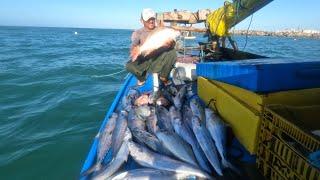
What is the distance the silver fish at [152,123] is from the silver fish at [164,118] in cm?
7

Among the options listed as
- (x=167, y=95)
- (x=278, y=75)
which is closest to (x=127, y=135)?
(x=167, y=95)

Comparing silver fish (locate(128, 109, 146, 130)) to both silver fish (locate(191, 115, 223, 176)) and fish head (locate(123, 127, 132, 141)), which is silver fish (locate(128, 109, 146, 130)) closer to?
fish head (locate(123, 127, 132, 141))

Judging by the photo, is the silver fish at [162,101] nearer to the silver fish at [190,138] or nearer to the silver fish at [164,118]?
the silver fish at [164,118]

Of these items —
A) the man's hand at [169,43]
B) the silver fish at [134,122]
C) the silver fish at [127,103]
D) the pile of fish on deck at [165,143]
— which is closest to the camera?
the pile of fish on deck at [165,143]

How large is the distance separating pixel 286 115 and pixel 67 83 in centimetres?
1117

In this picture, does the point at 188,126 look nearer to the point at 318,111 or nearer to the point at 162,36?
the point at 318,111

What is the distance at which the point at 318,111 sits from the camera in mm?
2514

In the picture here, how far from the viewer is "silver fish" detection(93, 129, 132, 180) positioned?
2.81 metres

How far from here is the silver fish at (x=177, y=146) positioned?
9.71 ft

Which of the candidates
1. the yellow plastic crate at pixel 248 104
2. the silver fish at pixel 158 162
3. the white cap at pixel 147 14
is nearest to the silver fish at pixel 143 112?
the silver fish at pixel 158 162

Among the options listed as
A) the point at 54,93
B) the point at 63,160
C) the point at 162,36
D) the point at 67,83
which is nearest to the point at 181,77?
the point at 162,36

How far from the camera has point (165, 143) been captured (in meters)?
3.24

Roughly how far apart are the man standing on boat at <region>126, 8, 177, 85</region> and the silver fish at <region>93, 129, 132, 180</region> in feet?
11.0

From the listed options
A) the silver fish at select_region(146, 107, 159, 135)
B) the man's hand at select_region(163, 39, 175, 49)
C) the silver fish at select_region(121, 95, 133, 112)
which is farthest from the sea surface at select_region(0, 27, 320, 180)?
the man's hand at select_region(163, 39, 175, 49)
